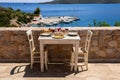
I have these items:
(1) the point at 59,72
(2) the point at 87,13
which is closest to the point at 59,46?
(1) the point at 59,72

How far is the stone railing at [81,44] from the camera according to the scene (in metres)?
5.79

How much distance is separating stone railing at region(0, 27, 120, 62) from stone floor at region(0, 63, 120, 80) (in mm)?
301

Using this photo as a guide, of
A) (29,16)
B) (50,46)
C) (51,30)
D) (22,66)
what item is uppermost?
(51,30)

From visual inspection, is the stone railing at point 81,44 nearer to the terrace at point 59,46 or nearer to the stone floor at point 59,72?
the terrace at point 59,46

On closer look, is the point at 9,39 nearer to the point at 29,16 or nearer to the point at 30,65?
the point at 30,65

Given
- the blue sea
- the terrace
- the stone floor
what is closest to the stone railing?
the terrace

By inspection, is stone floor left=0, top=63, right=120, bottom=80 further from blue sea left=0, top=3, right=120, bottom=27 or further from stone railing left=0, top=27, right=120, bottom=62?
blue sea left=0, top=3, right=120, bottom=27

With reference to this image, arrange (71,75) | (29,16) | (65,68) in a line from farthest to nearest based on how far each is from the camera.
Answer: (29,16) → (65,68) → (71,75)

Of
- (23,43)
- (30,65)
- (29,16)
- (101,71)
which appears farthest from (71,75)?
(29,16)

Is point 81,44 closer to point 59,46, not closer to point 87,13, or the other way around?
point 59,46

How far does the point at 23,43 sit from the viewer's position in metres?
5.84

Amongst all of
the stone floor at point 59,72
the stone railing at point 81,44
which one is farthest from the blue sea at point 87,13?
the stone floor at point 59,72

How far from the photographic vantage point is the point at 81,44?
19.2 ft

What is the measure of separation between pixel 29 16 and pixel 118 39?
152 ft
